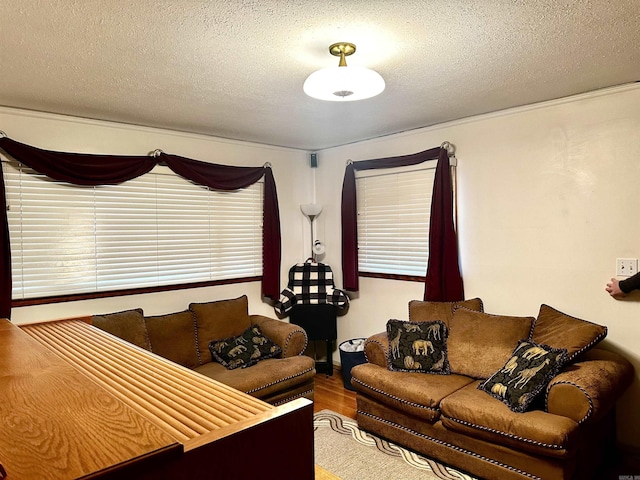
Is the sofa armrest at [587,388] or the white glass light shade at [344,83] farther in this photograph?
the sofa armrest at [587,388]

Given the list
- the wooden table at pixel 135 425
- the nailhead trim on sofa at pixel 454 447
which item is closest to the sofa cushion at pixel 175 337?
the nailhead trim on sofa at pixel 454 447

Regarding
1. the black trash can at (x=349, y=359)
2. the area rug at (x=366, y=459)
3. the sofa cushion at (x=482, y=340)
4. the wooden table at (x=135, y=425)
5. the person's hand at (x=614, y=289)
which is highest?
the wooden table at (x=135, y=425)

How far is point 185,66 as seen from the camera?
245 cm

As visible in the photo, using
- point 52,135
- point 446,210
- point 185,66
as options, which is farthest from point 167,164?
point 446,210

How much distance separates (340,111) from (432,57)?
Result: 45.1 inches

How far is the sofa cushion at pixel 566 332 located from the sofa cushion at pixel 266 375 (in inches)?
70.3

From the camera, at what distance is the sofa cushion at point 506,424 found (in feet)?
7.48

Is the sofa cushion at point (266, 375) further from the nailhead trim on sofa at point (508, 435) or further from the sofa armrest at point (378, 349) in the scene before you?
the nailhead trim on sofa at point (508, 435)

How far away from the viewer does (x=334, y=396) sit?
4059 millimetres

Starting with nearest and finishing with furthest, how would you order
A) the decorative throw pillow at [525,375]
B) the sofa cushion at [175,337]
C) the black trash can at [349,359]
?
the decorative throw pillow at [525,375]
the sofa cushion at [175,337]
the black trash can at [349,359]

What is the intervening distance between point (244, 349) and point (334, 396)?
Result: 3.29 feet

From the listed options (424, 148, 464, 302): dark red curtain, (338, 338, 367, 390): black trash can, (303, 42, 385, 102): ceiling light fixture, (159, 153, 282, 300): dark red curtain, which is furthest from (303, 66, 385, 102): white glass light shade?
(338, 338, 367, 390): black trash can

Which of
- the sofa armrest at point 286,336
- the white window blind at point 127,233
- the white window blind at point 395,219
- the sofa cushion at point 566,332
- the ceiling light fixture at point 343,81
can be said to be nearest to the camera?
the ceiling light fixture at point 343,81

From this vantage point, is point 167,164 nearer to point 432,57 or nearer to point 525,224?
point 432,57
